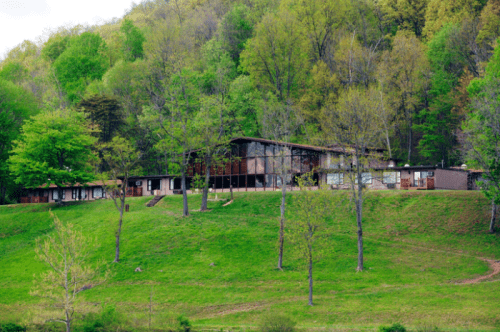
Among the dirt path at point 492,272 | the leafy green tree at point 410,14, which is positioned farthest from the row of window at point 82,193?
the leafy green tree at point 410,14

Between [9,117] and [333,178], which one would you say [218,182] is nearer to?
[333,178]

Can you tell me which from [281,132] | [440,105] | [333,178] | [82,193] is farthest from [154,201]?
[440,105]

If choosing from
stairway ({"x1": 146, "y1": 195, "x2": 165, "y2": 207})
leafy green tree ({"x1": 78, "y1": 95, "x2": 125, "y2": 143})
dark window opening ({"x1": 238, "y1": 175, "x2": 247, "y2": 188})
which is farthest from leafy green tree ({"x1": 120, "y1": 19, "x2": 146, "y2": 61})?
stairway ({"x1": 146, "y1": 195, "x2": 165, "y2": 207})

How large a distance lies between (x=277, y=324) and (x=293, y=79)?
54.0 metres

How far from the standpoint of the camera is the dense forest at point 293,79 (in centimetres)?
6159

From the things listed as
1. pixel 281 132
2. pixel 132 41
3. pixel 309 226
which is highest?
pixel 132 41

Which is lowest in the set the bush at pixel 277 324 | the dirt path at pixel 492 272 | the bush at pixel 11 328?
the bush at pixel 11 328

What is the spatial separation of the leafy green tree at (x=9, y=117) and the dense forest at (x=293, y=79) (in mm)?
161

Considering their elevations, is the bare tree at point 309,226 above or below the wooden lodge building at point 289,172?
below

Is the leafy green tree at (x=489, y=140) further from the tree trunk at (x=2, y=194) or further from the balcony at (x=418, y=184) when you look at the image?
the tree trunk at (x=2, y=194)

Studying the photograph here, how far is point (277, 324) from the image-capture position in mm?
22469

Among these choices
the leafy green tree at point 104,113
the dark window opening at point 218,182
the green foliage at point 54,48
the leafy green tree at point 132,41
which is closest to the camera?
the dark window opening at point 218,182

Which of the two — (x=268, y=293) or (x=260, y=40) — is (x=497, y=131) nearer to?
(x=268, y=293)

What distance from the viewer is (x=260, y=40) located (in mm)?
71688
